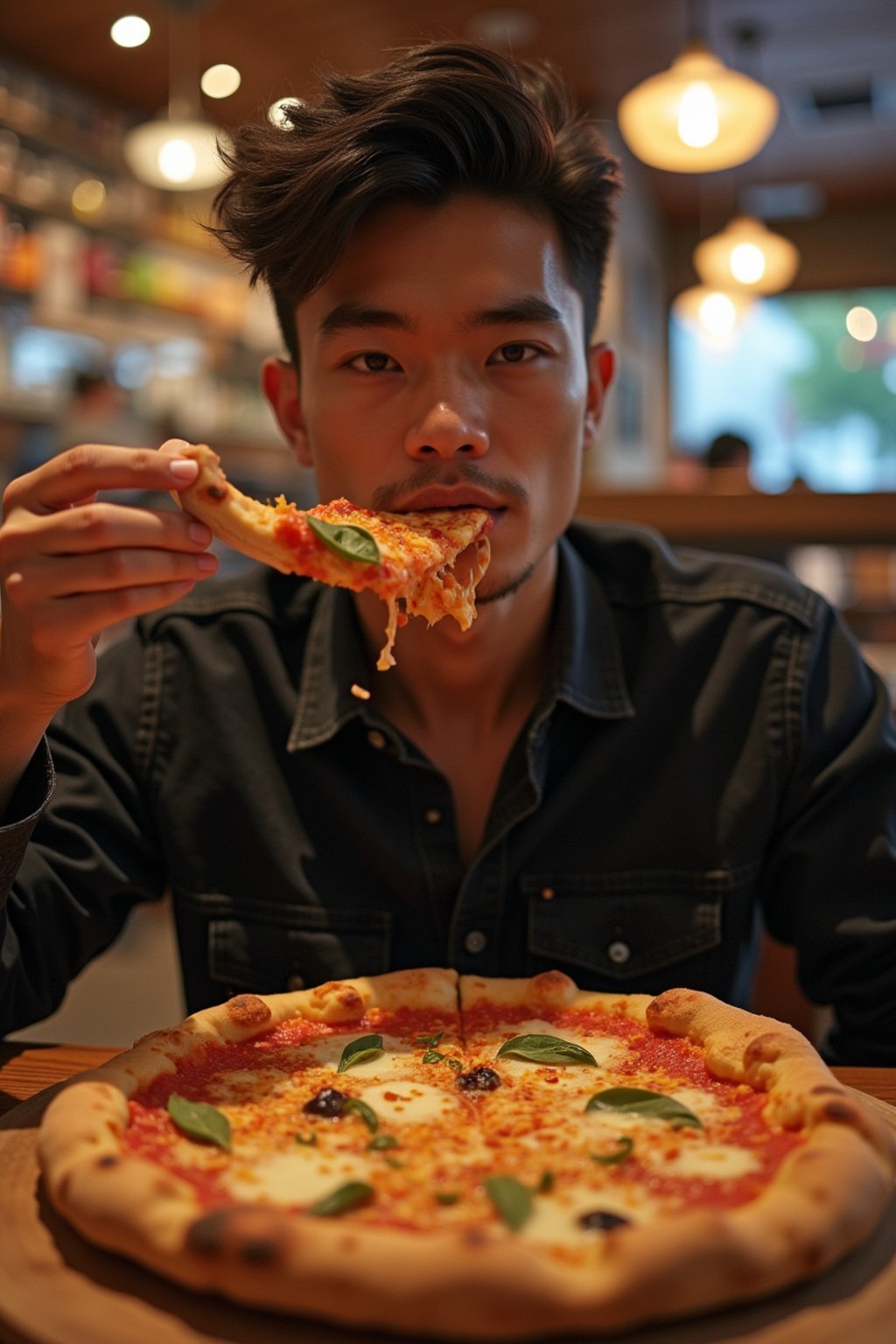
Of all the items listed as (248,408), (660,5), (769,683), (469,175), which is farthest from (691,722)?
(248,408)

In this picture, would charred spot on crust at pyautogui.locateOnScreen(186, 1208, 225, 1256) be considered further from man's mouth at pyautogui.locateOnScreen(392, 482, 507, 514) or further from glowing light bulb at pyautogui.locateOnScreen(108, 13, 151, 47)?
glowing light bulb at pyautogui.locateOnScreen(108, 13, 151, 47)

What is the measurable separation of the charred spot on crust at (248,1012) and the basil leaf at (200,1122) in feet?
0.84

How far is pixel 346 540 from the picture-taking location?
5.05 ft

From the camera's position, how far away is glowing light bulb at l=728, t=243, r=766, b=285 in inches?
374

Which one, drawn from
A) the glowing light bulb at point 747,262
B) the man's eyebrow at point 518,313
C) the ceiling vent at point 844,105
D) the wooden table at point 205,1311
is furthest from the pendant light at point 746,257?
the wooden table at point 205,1311

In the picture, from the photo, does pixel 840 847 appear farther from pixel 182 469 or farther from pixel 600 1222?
pixel 182 469

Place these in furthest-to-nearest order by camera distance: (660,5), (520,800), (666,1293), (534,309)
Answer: (660,5) < (520,800) < (534,309) < (666,1293)

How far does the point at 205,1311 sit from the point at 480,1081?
502mm

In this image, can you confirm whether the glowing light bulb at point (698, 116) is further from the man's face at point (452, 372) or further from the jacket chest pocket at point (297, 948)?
the jacket chest pocket at point (297, 948)

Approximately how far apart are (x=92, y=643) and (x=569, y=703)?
861mm

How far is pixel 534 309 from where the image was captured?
6.05 ft

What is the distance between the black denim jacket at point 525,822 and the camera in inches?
78.4

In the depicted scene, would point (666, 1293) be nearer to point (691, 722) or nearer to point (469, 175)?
point (691, 722)

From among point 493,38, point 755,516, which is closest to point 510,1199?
point 755,516
